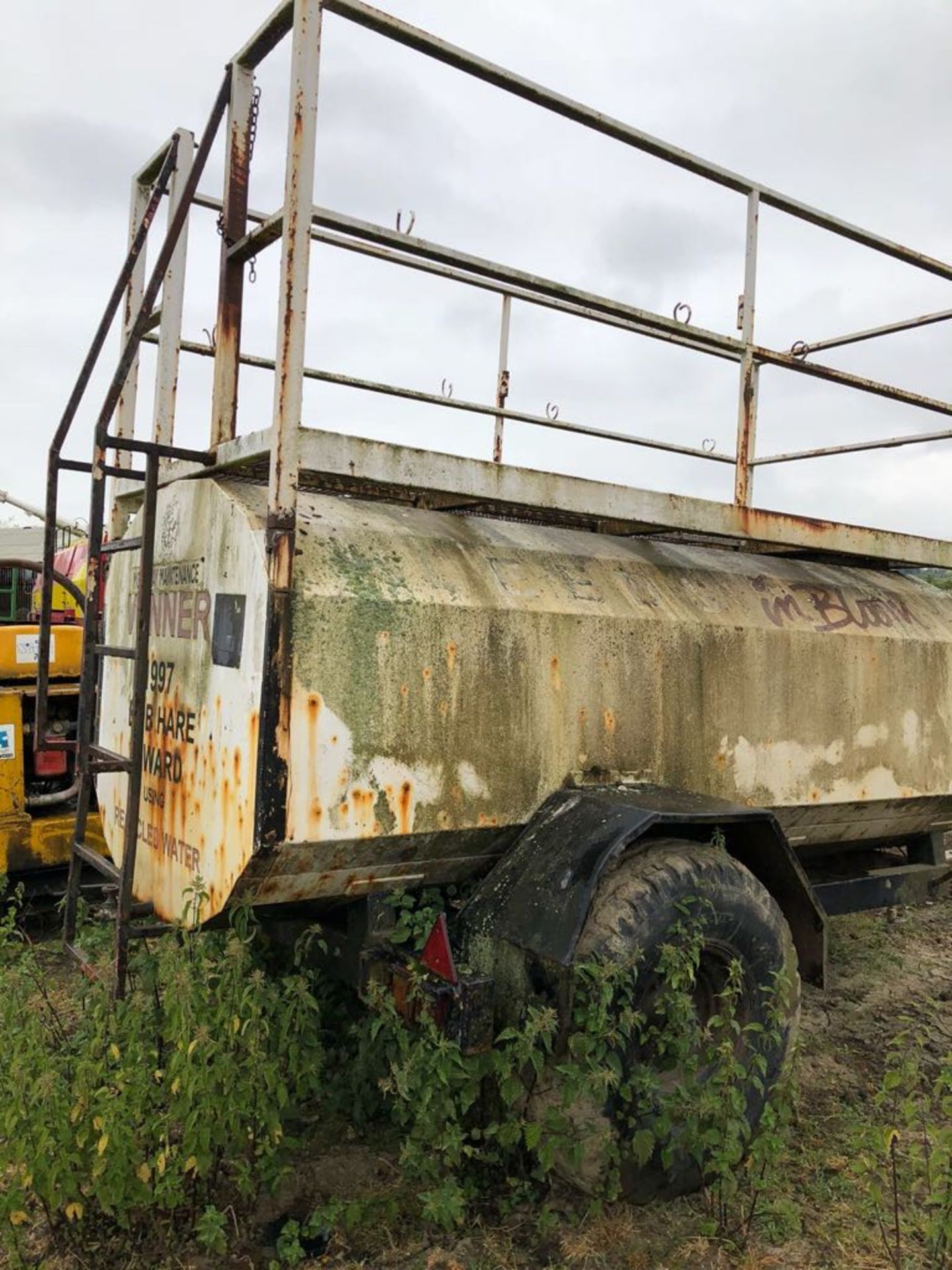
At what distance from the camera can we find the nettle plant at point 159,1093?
259 cm

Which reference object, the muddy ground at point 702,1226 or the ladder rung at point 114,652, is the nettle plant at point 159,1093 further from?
the ladder rung at point 114,652

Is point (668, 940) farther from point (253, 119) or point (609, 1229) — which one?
point (253, 119)

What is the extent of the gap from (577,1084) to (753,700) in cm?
166

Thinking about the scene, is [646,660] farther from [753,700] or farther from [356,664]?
[356,664]

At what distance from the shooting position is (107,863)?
327cm

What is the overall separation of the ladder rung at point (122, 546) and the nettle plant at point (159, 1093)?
3.67ft

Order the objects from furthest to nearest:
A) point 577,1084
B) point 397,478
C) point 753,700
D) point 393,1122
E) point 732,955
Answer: point 753,700 → point 393,1122 → point 732,955 → point 397,478 → point 577,1084

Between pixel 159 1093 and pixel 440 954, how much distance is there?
0.86m

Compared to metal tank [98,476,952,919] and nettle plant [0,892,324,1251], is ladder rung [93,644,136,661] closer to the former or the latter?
metal tank [98,476,952,919]

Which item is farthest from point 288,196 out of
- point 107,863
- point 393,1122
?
point 393,1122

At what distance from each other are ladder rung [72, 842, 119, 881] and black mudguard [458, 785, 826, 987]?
1.12 metres

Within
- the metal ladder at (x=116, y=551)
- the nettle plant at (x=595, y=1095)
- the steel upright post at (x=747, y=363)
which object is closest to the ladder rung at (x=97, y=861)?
the metal ladder at (x=116, y=551)

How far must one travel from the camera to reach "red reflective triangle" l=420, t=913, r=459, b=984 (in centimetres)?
281

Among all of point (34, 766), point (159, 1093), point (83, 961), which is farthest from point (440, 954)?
point (34, 766)
